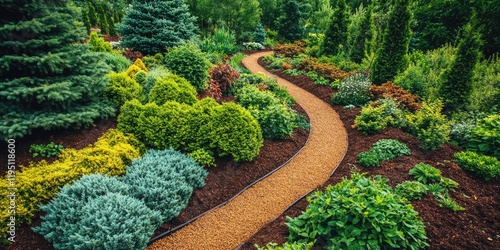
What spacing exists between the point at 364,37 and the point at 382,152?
35.7ft

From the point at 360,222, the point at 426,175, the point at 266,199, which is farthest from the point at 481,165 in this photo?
the point at 266,199

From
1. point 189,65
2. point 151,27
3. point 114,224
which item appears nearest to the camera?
point 114,224

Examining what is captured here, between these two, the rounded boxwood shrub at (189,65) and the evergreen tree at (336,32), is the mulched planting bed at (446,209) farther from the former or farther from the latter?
the evergreen tree at (336,32)

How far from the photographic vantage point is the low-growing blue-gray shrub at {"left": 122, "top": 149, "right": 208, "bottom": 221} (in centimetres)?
452

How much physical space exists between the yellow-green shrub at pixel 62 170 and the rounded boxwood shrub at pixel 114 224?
941mm

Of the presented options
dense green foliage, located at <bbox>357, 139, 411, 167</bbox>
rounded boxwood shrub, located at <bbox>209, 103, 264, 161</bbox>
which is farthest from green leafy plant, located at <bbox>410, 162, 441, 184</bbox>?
rounded boxwood shrub, located at <bbox>209, 103, 264, 161</bbox>

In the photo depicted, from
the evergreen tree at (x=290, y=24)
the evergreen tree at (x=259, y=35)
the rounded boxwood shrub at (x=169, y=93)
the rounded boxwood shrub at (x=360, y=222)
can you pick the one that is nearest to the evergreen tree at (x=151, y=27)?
the rounded boxwood shrub at (x=169, y=93)

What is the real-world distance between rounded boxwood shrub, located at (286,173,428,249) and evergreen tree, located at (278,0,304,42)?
2258 cm

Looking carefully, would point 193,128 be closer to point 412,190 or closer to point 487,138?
point 412,190

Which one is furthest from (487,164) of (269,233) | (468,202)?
(269,233)

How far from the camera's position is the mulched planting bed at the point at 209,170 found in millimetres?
4079

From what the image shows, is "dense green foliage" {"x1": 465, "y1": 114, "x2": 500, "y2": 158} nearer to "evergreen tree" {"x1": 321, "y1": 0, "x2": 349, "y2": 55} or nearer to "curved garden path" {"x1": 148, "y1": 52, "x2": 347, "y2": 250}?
"curved garden path" {"x1": 148, "y1": 52, "x2": 347, "y2": 250}

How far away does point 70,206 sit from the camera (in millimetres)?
4031

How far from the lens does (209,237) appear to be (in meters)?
4.56
